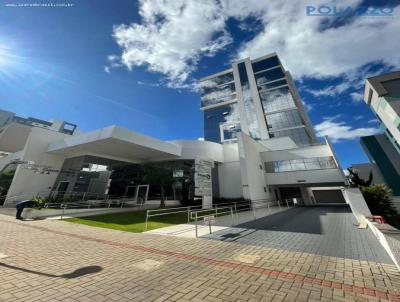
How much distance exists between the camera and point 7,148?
89.1 ft

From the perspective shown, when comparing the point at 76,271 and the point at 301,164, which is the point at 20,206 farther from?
the point at 301,164

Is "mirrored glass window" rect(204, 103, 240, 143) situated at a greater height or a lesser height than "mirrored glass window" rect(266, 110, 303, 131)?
greater

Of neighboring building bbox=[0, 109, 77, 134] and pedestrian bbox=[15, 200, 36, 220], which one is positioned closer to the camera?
pedestrian bbox=[15, 200, 36, 220]

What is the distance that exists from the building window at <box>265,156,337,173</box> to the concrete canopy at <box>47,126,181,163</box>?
13.5 metres

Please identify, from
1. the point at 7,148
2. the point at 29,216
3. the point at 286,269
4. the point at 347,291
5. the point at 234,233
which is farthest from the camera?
the point at 7,148

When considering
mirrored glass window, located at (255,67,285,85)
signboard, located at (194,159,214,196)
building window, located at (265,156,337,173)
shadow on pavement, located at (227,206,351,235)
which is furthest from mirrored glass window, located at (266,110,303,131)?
signboard, located at (194,159,214,196)

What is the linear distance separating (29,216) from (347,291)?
16616 millimetres

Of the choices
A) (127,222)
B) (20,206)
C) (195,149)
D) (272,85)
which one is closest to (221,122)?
(272,85)

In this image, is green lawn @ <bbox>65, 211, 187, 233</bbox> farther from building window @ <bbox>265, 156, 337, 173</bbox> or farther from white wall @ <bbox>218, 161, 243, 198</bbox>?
building window @ <bbox>265, 156, 337, 173</bbox>

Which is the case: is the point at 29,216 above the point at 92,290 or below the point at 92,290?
above

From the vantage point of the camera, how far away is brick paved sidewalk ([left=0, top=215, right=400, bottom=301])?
3.01m

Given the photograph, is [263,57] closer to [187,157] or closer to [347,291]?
[187,157]

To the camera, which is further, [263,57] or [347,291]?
[263,57]

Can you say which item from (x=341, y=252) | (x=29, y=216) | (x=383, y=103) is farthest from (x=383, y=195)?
(x=29, y=216)
